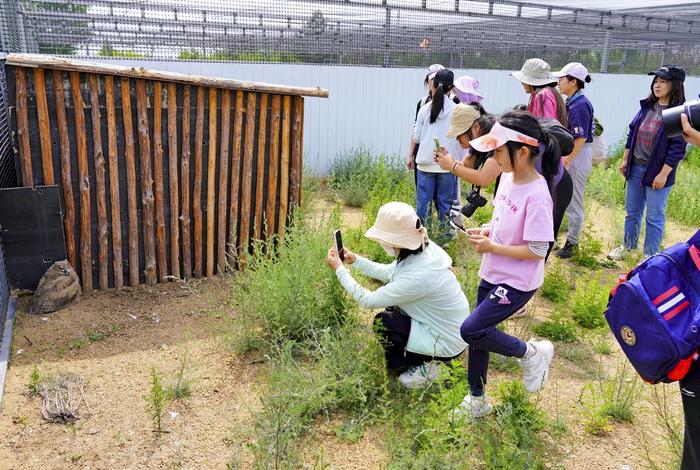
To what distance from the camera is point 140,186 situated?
4.71m

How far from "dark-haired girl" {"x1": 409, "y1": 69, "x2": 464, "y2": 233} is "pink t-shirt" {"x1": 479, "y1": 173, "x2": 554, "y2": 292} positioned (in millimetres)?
2382

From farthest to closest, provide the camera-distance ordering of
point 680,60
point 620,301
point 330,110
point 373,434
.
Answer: point 680,60 → point 330,110 → point 373,434 → point 620,301

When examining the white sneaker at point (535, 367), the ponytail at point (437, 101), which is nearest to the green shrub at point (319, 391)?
the white sneaker at point (535, 367)

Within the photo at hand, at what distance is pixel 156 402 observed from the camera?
2938 mm

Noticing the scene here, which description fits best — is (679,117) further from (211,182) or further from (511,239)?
(211,182)

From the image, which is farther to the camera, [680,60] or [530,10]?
[680,60]

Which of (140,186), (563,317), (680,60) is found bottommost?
(563,317)

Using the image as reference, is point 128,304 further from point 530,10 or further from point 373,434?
point 530,10

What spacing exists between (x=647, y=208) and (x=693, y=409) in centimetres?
402

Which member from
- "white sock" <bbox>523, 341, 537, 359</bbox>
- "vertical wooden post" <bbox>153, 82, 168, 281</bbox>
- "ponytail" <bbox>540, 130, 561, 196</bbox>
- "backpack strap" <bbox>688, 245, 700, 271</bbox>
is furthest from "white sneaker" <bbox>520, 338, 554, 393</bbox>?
"vertical wooden post" <bbox>153, 82, 168, 281</bbox>

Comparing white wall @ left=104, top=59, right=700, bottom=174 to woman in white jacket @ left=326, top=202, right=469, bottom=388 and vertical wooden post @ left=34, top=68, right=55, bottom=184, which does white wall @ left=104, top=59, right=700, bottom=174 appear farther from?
woman in white jacket @ left=326, top=202, right=469, bottom=388

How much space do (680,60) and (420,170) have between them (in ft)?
45.9

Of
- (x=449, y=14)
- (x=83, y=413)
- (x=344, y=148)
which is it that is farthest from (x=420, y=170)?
(x=449, y=14)

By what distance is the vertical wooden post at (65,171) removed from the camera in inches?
167
